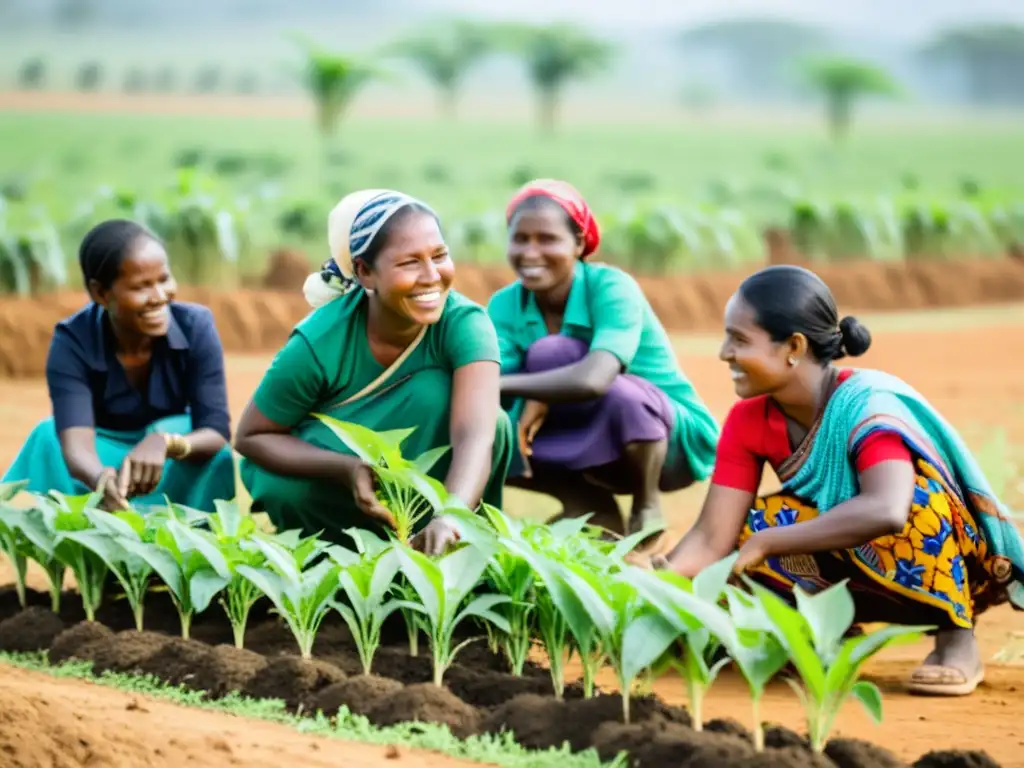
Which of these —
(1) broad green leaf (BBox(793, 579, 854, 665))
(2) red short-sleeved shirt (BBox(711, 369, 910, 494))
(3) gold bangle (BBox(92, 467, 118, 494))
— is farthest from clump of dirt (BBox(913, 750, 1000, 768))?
(3) gold bangle (BBox(92, 467, 118, 494))

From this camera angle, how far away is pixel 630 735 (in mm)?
2996

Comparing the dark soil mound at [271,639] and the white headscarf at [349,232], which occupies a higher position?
the white headscarf at [349,232]

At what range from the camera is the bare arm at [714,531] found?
386cm

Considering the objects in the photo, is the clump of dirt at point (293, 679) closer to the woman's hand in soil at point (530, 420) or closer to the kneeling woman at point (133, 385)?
the kneeling woman at point (133, 385)

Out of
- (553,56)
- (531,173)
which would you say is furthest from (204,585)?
(553,56)

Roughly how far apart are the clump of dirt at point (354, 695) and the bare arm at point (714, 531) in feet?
2.70

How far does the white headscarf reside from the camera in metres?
4.11

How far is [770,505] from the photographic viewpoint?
3953 mm

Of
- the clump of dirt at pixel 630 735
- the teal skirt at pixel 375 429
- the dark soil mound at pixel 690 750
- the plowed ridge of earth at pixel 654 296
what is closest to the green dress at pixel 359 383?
the teal skirt at pixel 375 429

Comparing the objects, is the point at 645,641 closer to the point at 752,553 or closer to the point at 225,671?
the point at 752,553

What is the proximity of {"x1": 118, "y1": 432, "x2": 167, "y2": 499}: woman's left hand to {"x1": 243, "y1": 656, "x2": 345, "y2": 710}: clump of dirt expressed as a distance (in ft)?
3.72

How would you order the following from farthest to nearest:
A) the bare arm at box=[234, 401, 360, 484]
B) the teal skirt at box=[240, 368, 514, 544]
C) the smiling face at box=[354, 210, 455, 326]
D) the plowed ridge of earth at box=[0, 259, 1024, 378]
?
1. the plowed ridge of earth at box=[0, 259, 1024, 378]
2. the teal skirt at box=[240, 368, 514, 544]
3. the bare arm at box=[234, 401, 360, 484]
4. the smiling face at box=[354, 210, 455, 326]

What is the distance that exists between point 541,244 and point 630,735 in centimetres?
231

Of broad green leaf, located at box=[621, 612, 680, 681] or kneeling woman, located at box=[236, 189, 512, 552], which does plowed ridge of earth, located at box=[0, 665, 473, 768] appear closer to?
broad green leaf, located at box=[621, 612, 680, 681]
